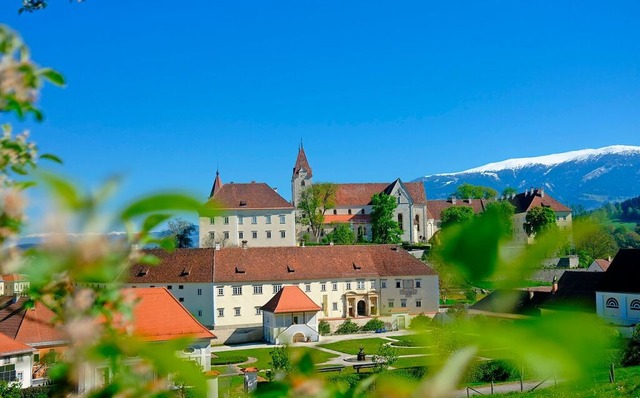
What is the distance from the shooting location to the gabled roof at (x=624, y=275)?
41.1 meters

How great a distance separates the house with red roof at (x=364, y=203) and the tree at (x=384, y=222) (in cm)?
808

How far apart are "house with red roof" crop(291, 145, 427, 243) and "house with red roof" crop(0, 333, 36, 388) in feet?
206

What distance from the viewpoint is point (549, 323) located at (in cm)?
77

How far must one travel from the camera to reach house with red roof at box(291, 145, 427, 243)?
302 ft

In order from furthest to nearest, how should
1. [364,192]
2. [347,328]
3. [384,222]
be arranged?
[364,192], [384,222], [347,328]

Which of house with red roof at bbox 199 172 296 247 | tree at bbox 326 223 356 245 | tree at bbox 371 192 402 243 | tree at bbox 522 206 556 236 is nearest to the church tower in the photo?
tree at bbox 326 223 356 245

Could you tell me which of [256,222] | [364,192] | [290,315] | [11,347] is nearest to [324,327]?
[290,315]

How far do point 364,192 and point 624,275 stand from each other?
5808 centimetres

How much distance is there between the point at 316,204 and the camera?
92.4 meters

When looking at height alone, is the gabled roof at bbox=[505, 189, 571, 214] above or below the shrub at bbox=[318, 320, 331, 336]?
above

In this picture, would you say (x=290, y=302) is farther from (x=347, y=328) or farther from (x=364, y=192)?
(x=364, y=192)

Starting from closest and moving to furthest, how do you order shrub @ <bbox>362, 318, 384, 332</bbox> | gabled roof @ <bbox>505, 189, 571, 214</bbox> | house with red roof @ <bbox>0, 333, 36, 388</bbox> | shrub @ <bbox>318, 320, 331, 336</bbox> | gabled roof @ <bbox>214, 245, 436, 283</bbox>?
house with red roof @ <bbox>0, 333, 36, 388</bbox>, shrub @ <bbox>318, 320, 331, 336</bbox>, shrub @ <bbox>362, 318, 384, 332</bbox>, gabled roof @ <bbox>214, 245, 436, 283</bbox>, gabled roof @ <bbox>505, 189, 571, 214</bbox>

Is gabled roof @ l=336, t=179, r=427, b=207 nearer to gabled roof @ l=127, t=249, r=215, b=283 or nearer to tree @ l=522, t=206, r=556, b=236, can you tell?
tree @ l=522, t=206, r=556, b=236

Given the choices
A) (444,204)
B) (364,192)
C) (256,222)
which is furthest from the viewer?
(444,204)
